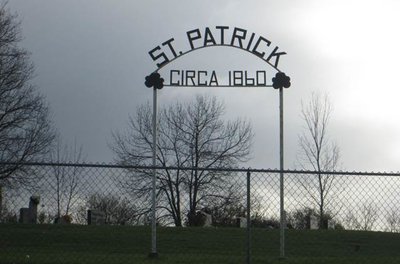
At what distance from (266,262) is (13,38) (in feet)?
64.3

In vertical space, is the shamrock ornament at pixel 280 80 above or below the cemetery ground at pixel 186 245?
above

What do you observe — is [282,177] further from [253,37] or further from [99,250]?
[99,250]

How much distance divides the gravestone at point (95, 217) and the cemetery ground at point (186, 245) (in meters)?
1.01

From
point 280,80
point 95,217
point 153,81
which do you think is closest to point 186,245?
point 153,81

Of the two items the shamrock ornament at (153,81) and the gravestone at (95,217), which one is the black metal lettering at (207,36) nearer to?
the shamrock ornament at (153,81)

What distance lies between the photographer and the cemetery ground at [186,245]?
14052 mm

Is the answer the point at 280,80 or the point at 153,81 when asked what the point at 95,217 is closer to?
the point at 153,81

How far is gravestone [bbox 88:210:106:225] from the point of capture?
24528mm

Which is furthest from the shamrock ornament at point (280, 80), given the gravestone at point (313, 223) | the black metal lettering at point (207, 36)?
the gravestone at point (313, 223)

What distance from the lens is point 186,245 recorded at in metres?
19.2

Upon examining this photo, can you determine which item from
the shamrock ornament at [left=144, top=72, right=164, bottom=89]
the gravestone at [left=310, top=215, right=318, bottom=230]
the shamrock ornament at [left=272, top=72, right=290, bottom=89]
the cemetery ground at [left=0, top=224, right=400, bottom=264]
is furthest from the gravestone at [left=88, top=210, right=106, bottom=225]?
the shamrock ornament at [left=272, top=72, right=290, bottom=89]

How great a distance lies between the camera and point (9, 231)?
19.1m

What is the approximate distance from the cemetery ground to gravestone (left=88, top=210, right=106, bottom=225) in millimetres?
1008

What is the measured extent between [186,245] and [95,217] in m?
7.98
